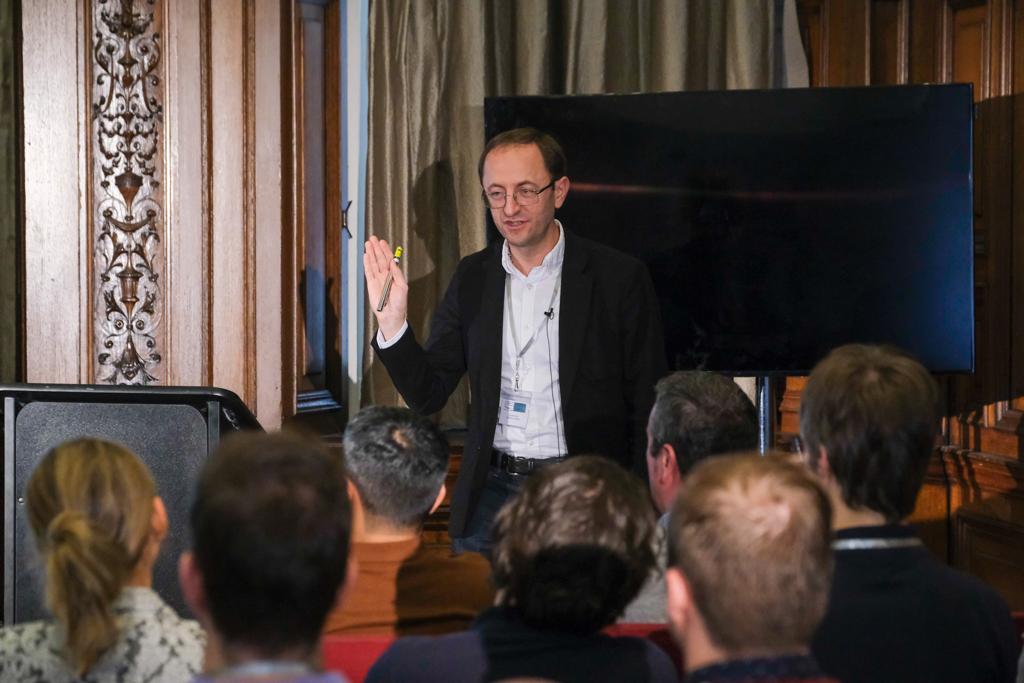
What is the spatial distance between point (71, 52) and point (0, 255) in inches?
23.7

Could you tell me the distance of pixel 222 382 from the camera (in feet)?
11.7


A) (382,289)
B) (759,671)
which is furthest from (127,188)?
(759,671)

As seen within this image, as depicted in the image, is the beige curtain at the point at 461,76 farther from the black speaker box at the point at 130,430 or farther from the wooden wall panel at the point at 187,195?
the black speaker box at the point at 130,430

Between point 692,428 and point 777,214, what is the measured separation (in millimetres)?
1455

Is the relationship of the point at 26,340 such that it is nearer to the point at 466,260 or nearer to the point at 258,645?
the point at 466,260

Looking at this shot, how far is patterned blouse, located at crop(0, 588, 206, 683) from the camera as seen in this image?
1.54 metres

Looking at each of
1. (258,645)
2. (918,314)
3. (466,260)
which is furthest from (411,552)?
(918,314)

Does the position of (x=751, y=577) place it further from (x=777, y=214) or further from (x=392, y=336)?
(x=777, y=214)

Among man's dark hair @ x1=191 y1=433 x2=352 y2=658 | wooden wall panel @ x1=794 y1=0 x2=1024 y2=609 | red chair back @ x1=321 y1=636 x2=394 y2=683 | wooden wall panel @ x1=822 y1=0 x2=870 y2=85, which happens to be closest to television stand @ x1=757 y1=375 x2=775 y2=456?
wooden wall panel @ x1=794 y1=0 x2=1024 y2=609

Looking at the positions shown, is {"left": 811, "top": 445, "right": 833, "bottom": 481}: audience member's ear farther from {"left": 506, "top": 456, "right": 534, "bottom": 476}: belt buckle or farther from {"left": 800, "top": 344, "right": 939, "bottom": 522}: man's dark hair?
{"left": 506, "top": 456, "right": 534, "bottom": 476}: belt buckle

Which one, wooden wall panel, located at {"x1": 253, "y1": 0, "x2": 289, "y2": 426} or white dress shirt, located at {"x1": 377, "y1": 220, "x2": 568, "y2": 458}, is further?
wooden wall panel, located at {"x1": 253, "y1": 0, "x2": 289, "y2": 426}

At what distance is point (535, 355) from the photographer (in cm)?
298

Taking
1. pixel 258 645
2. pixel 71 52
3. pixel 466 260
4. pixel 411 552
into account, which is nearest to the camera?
pixel 258 645

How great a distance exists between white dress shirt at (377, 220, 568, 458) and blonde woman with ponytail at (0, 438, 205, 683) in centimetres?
139
